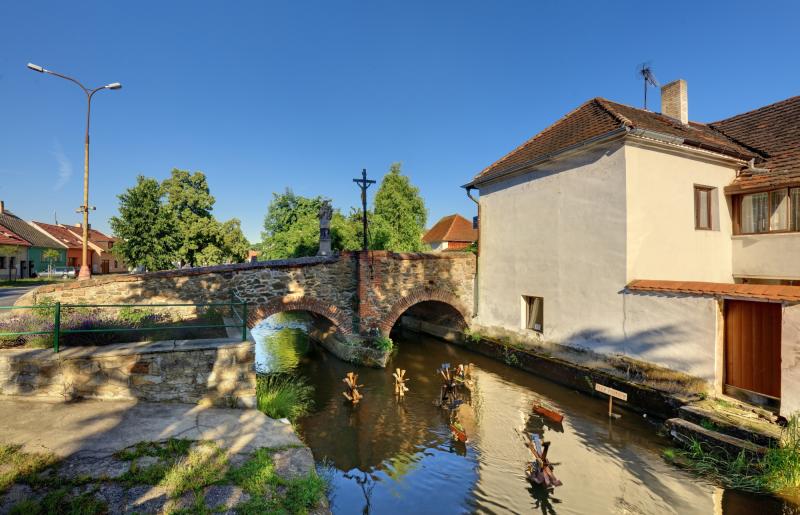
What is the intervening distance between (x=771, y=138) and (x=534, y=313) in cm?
945

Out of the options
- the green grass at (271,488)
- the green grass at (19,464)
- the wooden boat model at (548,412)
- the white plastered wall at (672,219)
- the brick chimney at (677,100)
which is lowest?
the wooden boat model at (548,412)

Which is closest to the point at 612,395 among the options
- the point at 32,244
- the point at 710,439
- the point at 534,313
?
the point at 710,439

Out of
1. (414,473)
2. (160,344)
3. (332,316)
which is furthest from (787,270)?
(160,344)

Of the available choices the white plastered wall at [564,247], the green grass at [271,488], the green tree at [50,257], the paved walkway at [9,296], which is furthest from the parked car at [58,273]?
the green grass at [271,488]

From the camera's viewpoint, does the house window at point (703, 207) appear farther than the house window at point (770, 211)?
Yes

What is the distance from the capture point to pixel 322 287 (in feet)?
41.3

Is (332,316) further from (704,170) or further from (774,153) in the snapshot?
(774,153)

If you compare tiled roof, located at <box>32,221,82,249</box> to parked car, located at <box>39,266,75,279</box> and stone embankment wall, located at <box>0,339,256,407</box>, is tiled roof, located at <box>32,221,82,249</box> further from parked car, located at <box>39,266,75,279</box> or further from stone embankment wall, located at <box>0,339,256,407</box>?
stone embankment wall, located at <box>0,339,256,407</box>

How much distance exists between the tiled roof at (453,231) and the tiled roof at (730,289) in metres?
30.0

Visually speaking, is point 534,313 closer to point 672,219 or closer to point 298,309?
point 672,219

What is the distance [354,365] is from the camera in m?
13.0

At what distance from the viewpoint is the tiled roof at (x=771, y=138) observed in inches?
410

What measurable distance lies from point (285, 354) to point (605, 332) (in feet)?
37.6

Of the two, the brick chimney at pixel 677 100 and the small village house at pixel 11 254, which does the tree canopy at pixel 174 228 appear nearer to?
the small village house at pixel 11 254
